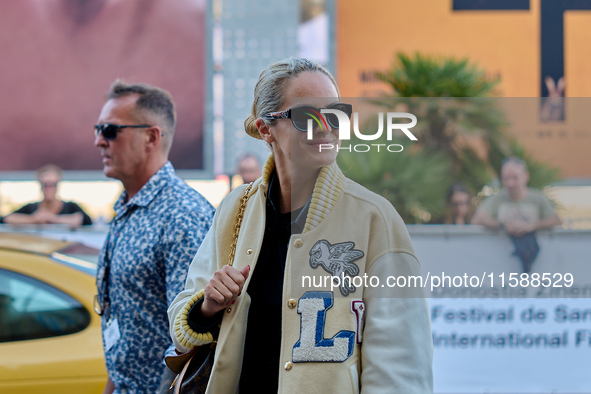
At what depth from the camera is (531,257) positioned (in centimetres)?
317

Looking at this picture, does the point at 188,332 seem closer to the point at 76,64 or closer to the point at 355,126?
the point at 355,126

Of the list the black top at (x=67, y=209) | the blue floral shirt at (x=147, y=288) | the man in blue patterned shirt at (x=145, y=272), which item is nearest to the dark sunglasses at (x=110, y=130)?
the man in blue patterned shirt at (x=145, y=272)

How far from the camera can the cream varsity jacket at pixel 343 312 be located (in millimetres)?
1565

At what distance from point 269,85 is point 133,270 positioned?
93 cm

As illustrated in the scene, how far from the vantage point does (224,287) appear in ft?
5.61

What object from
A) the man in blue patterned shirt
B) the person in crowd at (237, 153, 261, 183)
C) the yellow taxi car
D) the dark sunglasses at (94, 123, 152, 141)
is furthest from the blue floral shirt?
the person in crowd at (237, 153, 261, 183)

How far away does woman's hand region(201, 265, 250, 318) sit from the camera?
171 cm

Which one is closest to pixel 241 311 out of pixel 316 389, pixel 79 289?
pixel 316 389

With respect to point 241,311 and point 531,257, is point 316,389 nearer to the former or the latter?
point 241,311

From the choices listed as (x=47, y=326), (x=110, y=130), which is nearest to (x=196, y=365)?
(x=110, y=130)

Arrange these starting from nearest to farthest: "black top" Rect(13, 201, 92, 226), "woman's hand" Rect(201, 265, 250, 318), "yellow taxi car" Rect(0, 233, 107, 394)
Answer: "woman's hand" Rect(201, 265, 250, 318) → "yellow taxi car" Rect(0, 233, 107, 394) → "black top" Rect(13, 201, 92, 226)

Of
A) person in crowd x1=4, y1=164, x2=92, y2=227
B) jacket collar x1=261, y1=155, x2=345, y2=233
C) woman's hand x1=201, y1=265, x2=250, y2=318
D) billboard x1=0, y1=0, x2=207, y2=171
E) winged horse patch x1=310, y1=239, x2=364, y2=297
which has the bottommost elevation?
person in crowd x1=4, y1=164, x2=92, y2=227

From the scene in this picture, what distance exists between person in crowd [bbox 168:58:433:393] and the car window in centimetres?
150

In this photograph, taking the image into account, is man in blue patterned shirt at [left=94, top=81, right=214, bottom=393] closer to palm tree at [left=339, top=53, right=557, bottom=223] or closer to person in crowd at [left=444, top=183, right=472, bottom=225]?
palm tree at [left=339, top=53, right=557, bottom=223]
